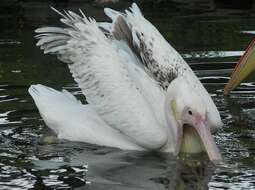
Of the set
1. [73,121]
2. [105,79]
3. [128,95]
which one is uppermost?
[105,79]

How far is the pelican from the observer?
20.2 feet

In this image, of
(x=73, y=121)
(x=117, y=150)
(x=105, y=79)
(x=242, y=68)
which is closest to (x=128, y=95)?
(x=105, y=79)

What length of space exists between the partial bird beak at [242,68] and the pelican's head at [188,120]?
1.63 m

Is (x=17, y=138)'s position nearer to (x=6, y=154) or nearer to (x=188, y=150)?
(x=6, y=154)

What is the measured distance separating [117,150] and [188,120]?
0.70 meters

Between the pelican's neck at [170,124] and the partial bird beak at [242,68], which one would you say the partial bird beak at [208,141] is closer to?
the pelican's neck at [170,124]

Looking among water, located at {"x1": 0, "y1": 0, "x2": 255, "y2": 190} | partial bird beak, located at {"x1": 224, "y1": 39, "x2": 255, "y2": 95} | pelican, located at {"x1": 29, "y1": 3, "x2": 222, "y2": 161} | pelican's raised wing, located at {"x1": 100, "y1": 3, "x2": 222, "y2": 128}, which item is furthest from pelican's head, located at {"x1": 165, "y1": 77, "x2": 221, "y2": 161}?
partial bird beak, located at {"x1": 224, "y1": 39, "x2": 255, "y2": 95}

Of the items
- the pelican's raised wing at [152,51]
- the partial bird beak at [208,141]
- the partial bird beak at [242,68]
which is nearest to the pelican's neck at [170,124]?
the partial bird beak at [208,141]

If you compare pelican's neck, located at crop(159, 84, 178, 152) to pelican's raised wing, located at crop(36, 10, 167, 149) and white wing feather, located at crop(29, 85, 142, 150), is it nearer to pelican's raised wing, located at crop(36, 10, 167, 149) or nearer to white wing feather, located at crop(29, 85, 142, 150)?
pelican's raised wing, located at crop(36, 10, 167, 149)

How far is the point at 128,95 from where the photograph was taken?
20.7ft

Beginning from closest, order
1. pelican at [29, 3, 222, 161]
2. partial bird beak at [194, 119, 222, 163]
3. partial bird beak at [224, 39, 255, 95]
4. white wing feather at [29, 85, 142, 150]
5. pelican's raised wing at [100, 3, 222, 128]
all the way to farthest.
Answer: partial bird beak at [194, 119, 222, 163], pelican at [29, 3, 222, 161], white wing feather at [29, 85, 142, 150], pelican's raised wing at [100, 3, 222, 128], partial bird beak at [224, 39, 255, 95]

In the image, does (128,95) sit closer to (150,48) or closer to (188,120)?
(188,120)

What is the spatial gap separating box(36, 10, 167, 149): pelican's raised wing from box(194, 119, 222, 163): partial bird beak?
339 mm

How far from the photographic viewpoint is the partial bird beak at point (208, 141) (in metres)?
5.87
